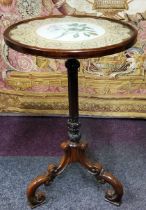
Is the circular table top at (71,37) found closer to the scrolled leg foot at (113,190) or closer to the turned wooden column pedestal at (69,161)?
the turned wooden column pedestal at (69,161)

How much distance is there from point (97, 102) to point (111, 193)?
668 millimetres

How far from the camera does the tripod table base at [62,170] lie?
4.55 feet

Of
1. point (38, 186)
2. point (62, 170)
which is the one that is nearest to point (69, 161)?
point (62, 170)

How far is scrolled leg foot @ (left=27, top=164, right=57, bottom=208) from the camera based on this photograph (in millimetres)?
1380

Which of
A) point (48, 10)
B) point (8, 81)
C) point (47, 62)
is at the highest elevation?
point (48, 10)

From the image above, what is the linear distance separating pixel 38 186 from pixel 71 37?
61cm

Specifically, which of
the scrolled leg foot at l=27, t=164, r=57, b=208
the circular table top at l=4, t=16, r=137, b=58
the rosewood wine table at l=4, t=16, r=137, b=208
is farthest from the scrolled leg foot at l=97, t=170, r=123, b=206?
the circular table top at l=4, t=16, r=137, b=58

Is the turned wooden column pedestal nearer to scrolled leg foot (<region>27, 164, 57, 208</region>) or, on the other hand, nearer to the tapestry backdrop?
scrolled leg foot (<region>27, 164, 57, 208</region>)

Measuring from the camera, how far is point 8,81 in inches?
77.5

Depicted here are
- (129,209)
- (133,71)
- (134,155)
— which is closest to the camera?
(129,209)

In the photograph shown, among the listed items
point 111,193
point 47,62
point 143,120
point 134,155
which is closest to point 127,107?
point 143,120

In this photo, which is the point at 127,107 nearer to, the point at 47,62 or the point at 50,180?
the point at 47,62

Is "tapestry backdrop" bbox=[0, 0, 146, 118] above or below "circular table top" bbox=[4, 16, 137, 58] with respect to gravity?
below

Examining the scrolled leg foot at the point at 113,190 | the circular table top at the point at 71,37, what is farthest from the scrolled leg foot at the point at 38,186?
the circular table top at the point at 71,37
